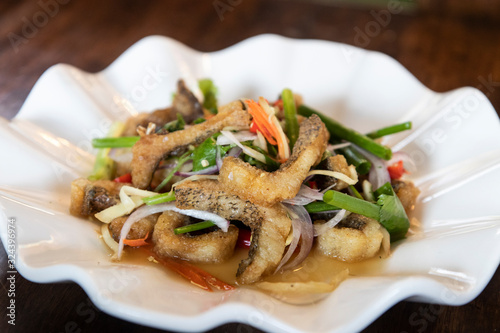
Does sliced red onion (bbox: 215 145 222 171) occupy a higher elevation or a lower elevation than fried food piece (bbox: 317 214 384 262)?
higher

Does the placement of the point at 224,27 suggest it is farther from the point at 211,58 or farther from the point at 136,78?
the point at 136,78

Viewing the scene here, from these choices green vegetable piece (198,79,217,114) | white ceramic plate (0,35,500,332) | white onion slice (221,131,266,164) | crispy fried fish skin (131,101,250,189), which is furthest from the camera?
green vegetable piece (198,79,217,114)

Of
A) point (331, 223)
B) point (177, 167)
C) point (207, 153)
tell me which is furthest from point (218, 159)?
point (331, 223)

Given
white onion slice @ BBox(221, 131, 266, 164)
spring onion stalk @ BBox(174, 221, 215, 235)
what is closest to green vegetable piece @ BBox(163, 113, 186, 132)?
white onion slice @ BBox(221, 131, 266, 164)

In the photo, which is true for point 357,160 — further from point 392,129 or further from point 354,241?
point 354,241

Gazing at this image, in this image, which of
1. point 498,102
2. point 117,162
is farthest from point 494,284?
point 117,162

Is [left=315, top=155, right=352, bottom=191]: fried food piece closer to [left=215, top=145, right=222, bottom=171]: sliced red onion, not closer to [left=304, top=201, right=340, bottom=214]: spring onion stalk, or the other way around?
[left=304, top=201, right=340, bottom=214]: spring onion stalk
